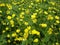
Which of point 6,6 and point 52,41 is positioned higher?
point 6,6

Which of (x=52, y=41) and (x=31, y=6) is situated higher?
(x=31, y=6)

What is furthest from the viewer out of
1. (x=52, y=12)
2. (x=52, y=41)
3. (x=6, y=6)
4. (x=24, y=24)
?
(x=6, y=6)

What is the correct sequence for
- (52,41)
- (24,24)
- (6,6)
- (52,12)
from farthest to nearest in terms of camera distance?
(6,6), (52,12), (24,24), (52,41)

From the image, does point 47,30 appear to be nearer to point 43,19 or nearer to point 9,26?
point 43,19

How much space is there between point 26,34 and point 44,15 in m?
0.65

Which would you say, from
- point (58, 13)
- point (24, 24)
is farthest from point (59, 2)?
point (24, 24)

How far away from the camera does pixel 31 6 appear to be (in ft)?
15.6

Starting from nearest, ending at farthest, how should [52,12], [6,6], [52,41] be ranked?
[52,41] → [52,12] → [6,6]

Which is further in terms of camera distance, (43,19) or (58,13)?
(58,13)

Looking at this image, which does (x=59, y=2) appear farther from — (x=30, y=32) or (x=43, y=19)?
(x=30, y=32)

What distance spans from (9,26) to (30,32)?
22.8 inches

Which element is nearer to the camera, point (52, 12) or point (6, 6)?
point (52, 12)

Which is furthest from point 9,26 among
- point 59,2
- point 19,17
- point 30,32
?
point 59,2

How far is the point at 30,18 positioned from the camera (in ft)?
14.0
